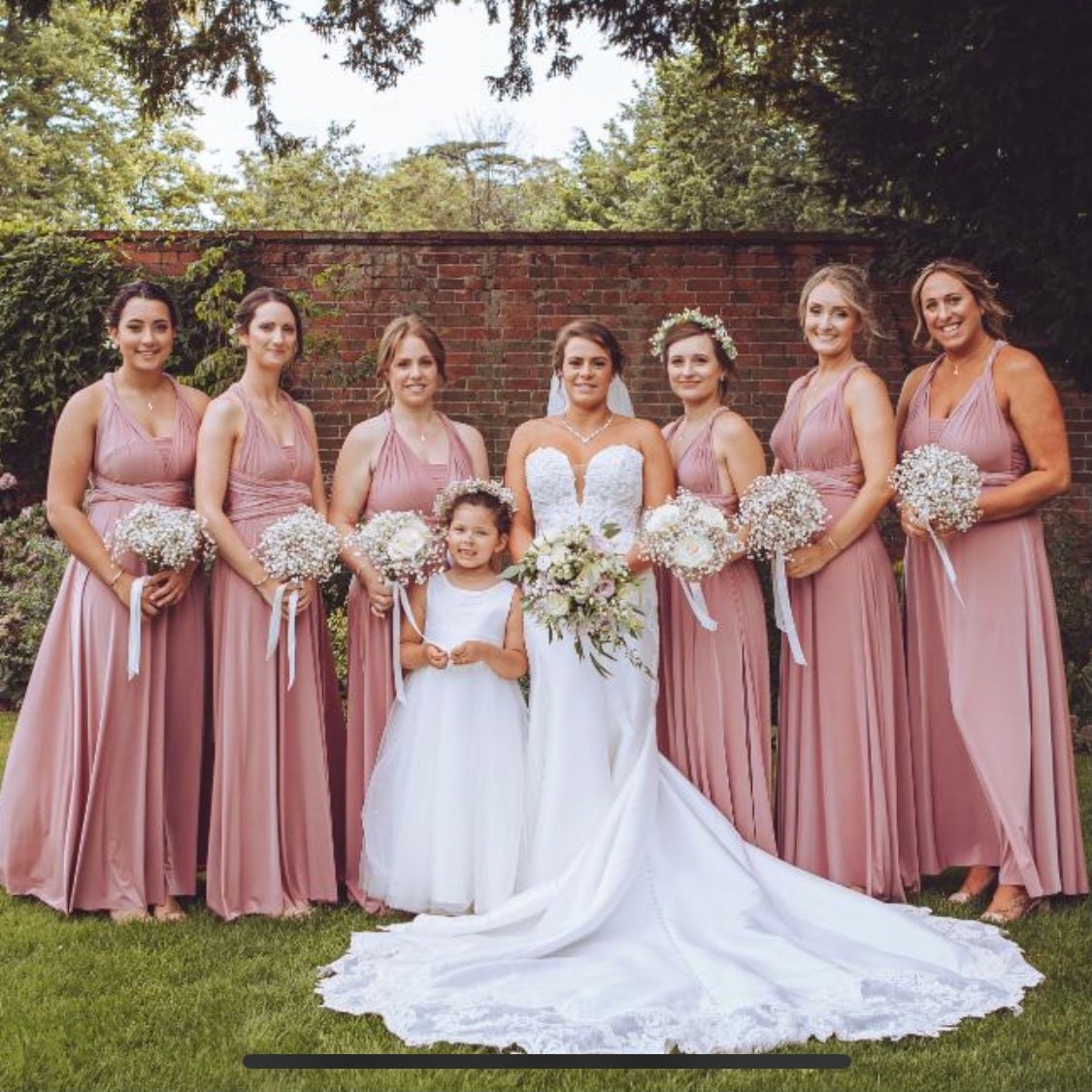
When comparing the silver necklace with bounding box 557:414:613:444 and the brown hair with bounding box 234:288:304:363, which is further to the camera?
the silver necklace with bounding box 557:414:613:444

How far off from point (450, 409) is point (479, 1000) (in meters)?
7.57

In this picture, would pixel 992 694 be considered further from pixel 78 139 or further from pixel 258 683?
pixel 78 139

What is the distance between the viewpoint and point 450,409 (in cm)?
→ 1112

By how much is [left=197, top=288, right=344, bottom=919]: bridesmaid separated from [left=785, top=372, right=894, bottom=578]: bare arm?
216 centimetres

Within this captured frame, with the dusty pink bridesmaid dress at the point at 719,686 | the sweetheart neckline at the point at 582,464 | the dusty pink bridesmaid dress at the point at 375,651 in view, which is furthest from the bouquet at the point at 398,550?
the dusty pink bridesmaid dress at the point at 719,686

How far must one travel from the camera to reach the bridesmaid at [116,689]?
16.9ft

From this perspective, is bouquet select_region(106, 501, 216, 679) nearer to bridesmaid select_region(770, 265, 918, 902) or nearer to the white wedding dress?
the white wedding dress

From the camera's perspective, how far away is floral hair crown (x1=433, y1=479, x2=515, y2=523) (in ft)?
17.6

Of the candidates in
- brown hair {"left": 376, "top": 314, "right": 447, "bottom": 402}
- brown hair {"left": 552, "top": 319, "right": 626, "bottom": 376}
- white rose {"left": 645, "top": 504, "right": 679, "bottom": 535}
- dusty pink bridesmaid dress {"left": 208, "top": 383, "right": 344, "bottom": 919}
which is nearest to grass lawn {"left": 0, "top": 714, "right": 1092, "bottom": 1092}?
dusty pink bridesmaid dress {"left": 208, "top": 383, "right": 344, "bottom": 919}

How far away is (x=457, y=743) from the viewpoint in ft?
17.4

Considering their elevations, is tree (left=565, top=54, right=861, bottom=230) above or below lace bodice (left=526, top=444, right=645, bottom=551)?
above

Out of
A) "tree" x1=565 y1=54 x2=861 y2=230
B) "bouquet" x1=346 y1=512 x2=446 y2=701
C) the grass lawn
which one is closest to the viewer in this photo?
the grass lawn

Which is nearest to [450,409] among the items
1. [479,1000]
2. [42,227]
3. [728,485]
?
[42,227]

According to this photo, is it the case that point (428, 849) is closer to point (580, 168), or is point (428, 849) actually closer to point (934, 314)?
point (934, 314)
